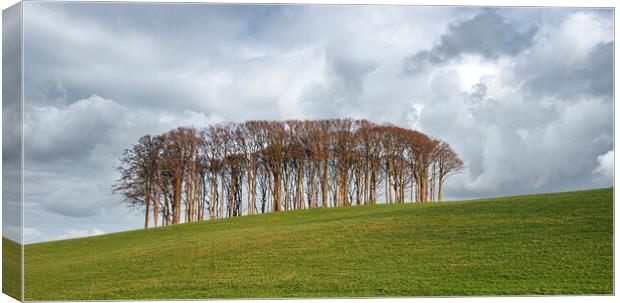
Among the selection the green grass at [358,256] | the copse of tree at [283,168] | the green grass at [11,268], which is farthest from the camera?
the copse of tree at [283,168]

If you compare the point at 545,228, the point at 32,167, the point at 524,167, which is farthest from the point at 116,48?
the point at 545,228

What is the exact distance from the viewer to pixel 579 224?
15.6m

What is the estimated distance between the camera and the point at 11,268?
505 inches

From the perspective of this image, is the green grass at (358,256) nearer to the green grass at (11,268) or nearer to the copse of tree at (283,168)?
the green grass at (11,268)

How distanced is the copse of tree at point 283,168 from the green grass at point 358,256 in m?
0.66

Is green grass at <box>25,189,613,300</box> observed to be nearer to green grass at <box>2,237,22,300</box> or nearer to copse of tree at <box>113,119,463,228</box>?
green grass at <box>2,237,22,300</box>

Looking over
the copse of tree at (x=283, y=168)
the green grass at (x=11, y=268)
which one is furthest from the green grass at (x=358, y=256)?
the copse of tree at (x=283, y=168)

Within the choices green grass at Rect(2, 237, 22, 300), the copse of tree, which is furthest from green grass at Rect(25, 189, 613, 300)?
the copse of tree

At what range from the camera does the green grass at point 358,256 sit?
1282 centimetres

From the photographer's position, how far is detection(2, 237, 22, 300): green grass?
40.9 ft

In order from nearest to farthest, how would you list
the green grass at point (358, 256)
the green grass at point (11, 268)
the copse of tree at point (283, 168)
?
the green grass at point (11, 268) < the green grass at point (358, 256) < the copse of tree at point (283, 168)

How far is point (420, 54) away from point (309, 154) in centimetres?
518

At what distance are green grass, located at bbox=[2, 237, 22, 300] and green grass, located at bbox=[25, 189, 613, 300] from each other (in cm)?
22

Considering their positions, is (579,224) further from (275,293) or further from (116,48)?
(116,48)
